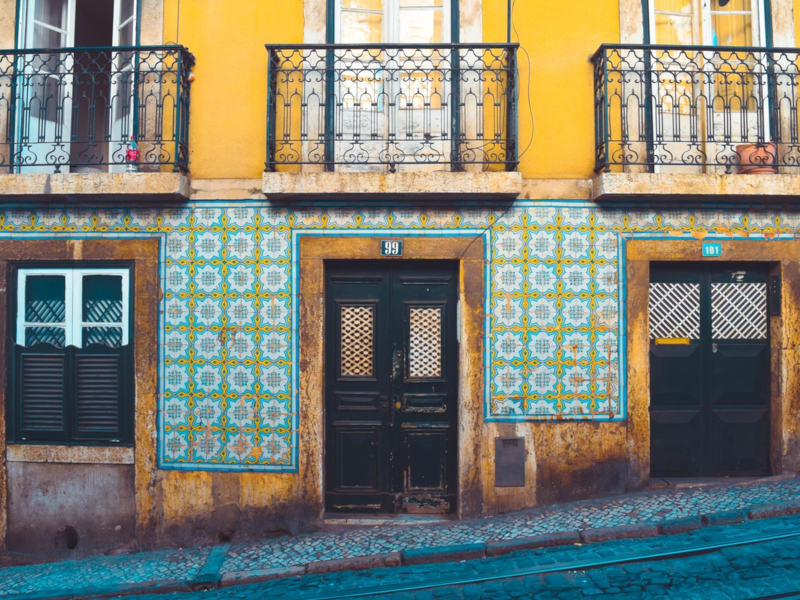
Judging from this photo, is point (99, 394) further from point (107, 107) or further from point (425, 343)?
point (425, 343)

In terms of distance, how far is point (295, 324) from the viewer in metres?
6.10

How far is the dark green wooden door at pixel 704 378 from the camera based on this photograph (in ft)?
20.7

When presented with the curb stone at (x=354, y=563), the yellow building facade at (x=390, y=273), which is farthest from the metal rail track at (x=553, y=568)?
the yellow building facade at (x=390, y=273)

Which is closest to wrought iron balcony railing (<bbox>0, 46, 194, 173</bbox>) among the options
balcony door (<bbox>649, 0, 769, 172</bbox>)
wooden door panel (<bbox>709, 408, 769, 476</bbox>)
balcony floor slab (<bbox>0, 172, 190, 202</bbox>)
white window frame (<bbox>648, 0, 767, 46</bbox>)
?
balcony floor slab (<bbox>0, 172, 190, 202</bbox>)

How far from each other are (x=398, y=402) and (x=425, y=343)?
645 millimetres

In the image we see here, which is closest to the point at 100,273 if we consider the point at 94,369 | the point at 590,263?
the point at 94,369

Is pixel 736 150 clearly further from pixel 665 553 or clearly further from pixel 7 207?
pixel 7 207

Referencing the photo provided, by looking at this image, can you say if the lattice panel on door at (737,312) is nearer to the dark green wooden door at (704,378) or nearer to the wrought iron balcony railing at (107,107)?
the dark green wooden door at (704,378)

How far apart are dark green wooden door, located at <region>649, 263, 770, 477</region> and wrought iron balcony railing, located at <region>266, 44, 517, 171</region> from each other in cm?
226

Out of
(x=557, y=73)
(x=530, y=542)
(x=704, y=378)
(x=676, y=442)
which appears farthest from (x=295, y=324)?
(x=704, y=378)

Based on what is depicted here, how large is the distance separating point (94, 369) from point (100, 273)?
0.96 metres

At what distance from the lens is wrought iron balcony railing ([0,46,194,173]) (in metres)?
6.07

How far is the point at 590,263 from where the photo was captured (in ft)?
20.0

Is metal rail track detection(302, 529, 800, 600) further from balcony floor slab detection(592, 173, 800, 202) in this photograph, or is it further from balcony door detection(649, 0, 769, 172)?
balcony door detection(649, 0, 769, 172)
